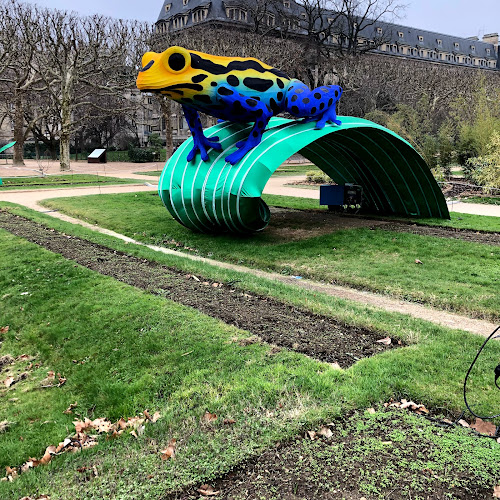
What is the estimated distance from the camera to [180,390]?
5609 millimetres

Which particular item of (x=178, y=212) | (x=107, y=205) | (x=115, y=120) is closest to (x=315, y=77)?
(x=115, y=120)

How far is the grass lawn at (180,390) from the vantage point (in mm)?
4105

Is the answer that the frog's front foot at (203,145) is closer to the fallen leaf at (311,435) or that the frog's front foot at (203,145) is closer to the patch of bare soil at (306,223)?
the patch of bare soil at (306,223)

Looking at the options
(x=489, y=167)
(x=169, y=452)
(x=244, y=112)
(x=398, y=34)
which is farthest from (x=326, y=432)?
(x=398, y=34)

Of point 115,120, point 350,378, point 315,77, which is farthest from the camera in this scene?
point 115,120

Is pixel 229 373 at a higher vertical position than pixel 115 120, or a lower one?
lower

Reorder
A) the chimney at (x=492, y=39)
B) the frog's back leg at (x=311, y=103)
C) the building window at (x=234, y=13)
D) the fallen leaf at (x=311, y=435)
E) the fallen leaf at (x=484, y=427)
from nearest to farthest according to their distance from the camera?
the fallen leaf at (x=311, y=435) < the fallen leaf at (x=484, y=427) < the frog's back leg at (x=311, y=103) < the building window at (x=234, y=13) < the chimney at (x=492, y=39)

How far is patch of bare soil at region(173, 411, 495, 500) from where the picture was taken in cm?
368

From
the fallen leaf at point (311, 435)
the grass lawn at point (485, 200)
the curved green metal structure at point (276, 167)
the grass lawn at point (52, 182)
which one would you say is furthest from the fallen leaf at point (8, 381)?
the grass lawn at point (52, 182)

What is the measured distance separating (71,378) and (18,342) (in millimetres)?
1895

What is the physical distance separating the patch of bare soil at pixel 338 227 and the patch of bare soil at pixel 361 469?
9.10 meters

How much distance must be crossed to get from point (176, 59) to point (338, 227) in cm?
637

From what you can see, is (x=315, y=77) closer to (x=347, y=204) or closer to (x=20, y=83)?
(x=20, y=83)

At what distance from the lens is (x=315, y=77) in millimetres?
53312
